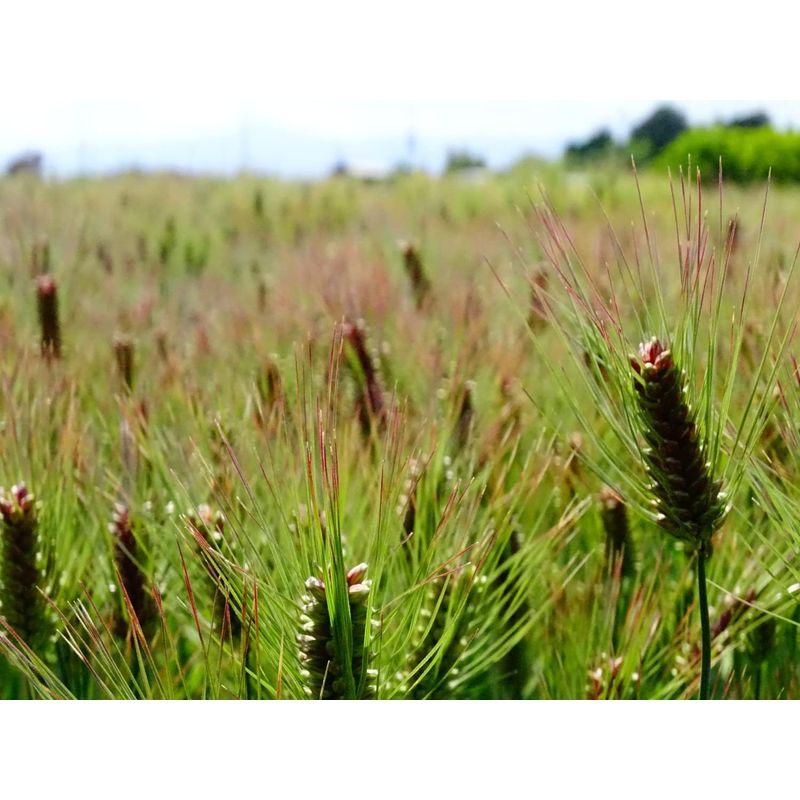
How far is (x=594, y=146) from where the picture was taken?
1.53 metres

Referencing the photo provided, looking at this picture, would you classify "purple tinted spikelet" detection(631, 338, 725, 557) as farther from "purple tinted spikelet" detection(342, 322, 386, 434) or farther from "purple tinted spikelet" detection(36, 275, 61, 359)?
"purple tinted spikelet" detection(36, 275, 61, 359)

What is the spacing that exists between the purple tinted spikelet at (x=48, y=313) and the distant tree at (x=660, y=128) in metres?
0.88

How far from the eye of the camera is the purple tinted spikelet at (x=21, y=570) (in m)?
0.80

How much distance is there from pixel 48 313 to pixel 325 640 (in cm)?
87

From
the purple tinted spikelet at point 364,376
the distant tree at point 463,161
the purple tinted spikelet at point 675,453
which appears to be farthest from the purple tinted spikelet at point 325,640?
the distant tree at point 463,161

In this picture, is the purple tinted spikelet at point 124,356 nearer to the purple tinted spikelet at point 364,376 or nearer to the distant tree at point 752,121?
the purple tinted spikelet at point 364,376

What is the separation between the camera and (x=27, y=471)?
87 centimetres

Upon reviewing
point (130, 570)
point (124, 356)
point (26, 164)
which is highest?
point (26, 164)

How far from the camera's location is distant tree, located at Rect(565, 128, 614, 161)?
1.47m

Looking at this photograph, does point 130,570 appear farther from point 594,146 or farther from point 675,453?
point 594,146

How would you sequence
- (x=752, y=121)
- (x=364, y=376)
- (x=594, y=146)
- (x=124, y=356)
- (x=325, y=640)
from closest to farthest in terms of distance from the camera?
(x=325, y=640) < (x=364, y=376) < (x=124, y=356) < (x=752, y=121) < (x=594, y=146)

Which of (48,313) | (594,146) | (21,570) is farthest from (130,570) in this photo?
(594,146)
